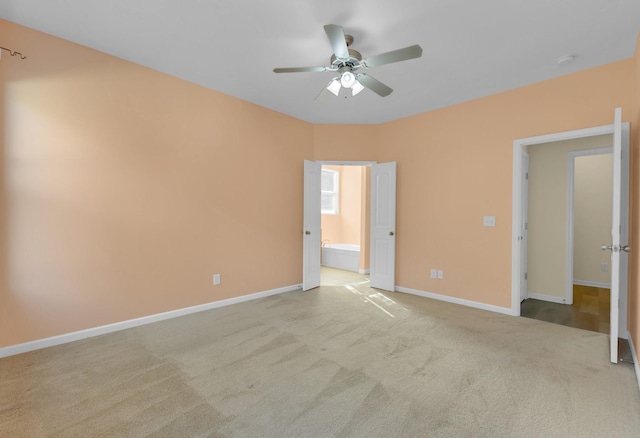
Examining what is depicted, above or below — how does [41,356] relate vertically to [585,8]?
below

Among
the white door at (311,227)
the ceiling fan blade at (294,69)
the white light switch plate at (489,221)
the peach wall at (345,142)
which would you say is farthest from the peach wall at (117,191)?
the white light switch plate at (489,221)

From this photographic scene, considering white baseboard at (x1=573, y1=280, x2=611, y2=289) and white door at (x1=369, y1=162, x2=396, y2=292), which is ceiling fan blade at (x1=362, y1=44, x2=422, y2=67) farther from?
white baseboard at (x1=573, y1=280, x2=611, y2=289)

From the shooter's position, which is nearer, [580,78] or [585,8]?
[585,8]

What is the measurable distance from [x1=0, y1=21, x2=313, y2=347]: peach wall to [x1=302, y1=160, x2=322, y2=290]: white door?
0.66 m

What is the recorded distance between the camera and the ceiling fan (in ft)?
6.64

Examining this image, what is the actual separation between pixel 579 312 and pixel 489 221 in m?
1.60

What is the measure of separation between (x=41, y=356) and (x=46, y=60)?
2.52 meters

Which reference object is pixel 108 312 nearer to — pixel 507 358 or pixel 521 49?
pixel 507 358

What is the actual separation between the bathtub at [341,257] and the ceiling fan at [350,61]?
13.5 ft

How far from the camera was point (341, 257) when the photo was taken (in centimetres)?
659

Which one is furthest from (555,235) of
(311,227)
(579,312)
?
(311,227)

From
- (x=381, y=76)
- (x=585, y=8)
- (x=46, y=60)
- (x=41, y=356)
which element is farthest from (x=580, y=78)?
(x=41, y=356)

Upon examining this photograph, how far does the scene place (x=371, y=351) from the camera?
259 centimetres

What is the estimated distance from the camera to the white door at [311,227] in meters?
4.66
